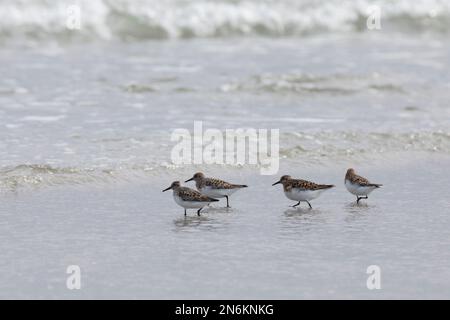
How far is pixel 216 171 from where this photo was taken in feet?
41.8

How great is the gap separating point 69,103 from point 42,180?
5.12 metres

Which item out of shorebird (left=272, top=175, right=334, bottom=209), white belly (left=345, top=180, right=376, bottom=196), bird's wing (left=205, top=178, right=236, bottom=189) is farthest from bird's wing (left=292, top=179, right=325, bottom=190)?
bird's wing (left=205, top=178, right=236, bottom=189)

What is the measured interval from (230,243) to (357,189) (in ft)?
7.85

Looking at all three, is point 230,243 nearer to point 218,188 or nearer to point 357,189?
point 218,188

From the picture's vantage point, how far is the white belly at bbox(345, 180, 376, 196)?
440 inches

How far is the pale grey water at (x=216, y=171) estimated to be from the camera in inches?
330

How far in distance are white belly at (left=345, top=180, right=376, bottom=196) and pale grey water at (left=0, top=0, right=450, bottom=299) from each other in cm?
17

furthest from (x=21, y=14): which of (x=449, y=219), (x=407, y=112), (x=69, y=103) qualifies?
(x=449, y=219)

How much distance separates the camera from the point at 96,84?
61.0ft

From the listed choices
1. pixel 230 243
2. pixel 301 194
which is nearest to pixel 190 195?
pixel 230 243

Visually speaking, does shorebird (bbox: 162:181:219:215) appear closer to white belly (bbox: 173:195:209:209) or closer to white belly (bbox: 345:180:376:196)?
white belly (bbox: 173:195:209:209)

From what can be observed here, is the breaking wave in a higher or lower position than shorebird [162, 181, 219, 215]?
higher

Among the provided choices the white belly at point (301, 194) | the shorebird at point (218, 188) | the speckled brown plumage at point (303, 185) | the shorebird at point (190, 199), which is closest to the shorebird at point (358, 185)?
the speckled brown plumage at point (303, 185)

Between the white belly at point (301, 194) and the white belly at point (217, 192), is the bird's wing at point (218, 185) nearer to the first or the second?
the white belly at point (217, 192)
